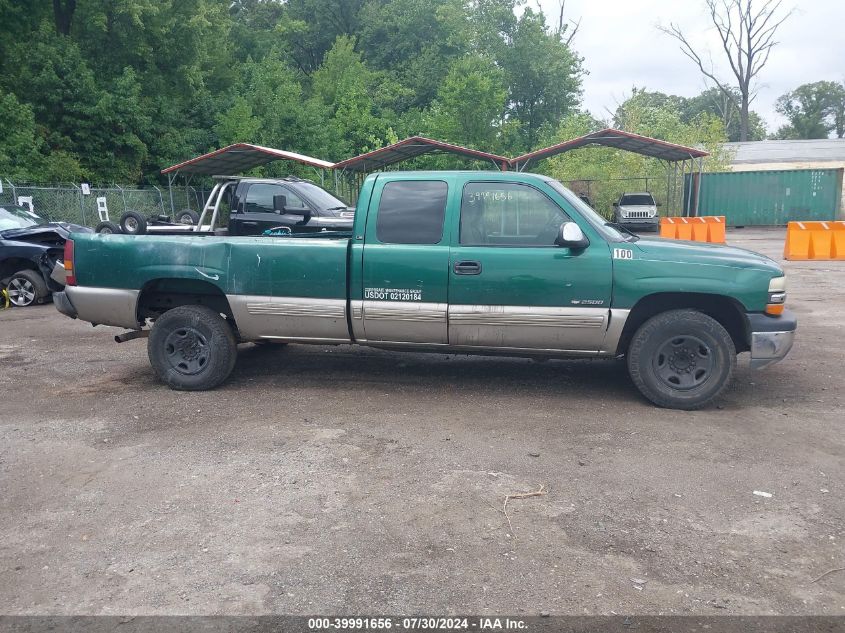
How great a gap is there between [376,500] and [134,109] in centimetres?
2737

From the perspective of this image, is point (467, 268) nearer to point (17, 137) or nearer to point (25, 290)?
point (25, 290)

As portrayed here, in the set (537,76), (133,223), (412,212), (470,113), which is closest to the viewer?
(412,212)

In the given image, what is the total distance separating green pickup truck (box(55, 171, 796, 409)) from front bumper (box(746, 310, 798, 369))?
0.01m

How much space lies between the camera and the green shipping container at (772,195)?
3050 centimetres

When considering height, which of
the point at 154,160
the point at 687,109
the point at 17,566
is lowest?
the point at 17,566

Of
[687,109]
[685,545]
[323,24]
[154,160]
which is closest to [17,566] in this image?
[685,545]

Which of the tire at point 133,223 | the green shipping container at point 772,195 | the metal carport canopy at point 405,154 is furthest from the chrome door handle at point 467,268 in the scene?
the green shipping container at point 772,195

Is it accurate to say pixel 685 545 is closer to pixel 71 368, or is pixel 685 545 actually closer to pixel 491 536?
pixel 491 536

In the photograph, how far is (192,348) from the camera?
6.33m

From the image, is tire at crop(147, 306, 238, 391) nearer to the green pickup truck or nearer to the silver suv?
the green pickup truck

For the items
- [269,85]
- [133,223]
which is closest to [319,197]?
[133,223]

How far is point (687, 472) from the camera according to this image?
441 centimetres

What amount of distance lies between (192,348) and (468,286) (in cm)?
259

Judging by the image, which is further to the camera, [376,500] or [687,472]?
[687,472]
